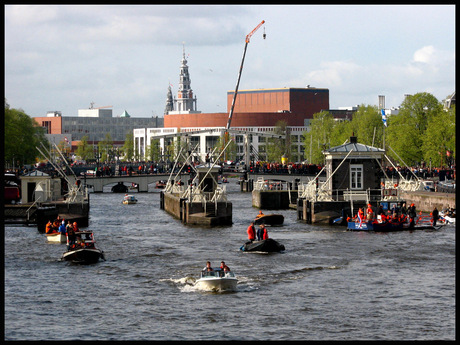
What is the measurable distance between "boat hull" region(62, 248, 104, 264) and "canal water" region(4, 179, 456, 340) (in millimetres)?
696

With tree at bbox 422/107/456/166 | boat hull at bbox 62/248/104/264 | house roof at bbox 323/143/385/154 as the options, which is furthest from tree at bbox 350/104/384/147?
boat hull at bbox 62/248/104/264

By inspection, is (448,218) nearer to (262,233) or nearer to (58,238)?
(262,233)

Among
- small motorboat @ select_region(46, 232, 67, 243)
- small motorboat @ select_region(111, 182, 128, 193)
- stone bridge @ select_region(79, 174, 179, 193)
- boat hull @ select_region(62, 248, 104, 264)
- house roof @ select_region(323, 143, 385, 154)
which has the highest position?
house roof @ select_region(323, 143, 385, 154)

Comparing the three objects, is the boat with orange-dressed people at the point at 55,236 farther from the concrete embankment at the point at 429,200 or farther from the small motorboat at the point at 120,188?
the small motorboat at the point at 120,188

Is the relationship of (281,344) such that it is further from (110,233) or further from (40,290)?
(110,233)

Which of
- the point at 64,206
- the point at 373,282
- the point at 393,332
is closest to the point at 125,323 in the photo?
the point at 393,332

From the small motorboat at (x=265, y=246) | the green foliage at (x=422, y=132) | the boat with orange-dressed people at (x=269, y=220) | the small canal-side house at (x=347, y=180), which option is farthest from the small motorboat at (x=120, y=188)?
the small motorboat at (x=265, y=246)

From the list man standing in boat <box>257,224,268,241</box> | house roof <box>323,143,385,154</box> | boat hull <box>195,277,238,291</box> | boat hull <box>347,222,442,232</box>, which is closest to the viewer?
boat hull <box>195,277,238,291</box>

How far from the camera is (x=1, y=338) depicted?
3547cm

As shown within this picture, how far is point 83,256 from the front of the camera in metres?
64.0

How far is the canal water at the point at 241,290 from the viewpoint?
142 feet

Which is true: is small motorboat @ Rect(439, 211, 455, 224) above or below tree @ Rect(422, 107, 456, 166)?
below

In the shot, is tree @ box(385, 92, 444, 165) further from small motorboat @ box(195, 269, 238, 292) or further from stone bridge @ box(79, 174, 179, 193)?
small motorboat @ box(195, 269, 238, 292)

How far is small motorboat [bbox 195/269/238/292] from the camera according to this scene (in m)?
51.8
